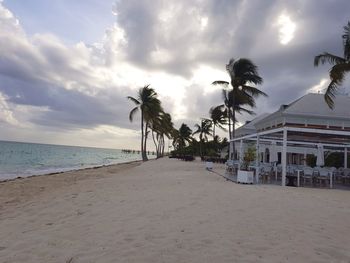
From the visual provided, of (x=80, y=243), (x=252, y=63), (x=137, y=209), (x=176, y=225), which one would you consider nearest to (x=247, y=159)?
(x=137, y=209)

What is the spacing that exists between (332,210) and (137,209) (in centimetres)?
455

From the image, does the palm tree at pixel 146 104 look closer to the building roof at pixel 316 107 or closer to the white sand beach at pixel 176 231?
the building roof at pixel 316 107

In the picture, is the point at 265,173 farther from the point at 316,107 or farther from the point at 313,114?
the point at 316,107

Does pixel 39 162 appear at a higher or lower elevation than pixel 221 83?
lower

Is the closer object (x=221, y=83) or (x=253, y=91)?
(x=253, y=91)

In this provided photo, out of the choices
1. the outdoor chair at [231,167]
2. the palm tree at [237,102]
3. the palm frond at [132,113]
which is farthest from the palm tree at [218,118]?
the outdoor chair at [231,167]

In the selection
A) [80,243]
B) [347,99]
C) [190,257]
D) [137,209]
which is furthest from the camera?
[347,99]

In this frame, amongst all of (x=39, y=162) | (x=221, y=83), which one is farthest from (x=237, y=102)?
(x=39, y=162)

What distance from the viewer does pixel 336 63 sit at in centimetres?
1590

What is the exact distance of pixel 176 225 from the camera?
A: 6016mm

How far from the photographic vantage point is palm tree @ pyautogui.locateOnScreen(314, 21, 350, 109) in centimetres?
1509

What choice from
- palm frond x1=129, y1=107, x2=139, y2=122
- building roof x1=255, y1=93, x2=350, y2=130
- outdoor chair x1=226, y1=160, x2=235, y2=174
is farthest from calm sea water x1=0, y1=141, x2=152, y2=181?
building roof x1=255, y1=93, x2=350, y2=130

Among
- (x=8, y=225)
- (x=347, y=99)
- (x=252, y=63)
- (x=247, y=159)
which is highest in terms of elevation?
(x=252, y=63)

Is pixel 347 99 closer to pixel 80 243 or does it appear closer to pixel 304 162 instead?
pixel 304 162
